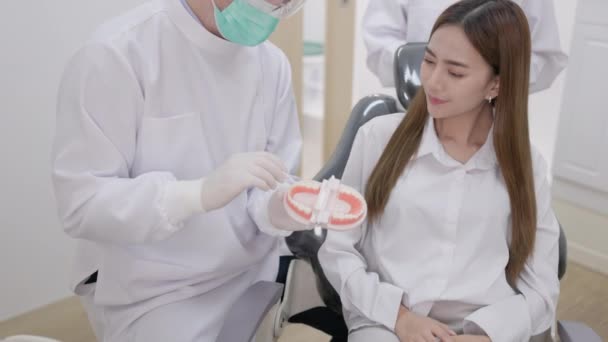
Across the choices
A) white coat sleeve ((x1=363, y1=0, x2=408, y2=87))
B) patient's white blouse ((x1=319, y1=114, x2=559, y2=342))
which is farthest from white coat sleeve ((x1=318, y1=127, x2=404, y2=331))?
white coat sleeve ((x1=363, y1=0, x2=408, y2=87))

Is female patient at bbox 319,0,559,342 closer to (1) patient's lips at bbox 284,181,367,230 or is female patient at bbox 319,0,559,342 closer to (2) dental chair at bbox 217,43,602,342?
(2) dental chair at bbox 217,43,602,342

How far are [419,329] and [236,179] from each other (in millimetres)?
475

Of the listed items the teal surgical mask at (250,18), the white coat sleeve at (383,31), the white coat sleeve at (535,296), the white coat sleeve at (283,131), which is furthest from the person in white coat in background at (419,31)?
the teal surgical mask at (250,18)

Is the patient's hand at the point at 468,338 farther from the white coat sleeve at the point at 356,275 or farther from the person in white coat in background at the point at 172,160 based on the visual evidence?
the person in white coat in background at the point at 172,160

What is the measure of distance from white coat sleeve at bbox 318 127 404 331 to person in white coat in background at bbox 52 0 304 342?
0.12 m

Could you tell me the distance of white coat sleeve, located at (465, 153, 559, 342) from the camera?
1249 mm

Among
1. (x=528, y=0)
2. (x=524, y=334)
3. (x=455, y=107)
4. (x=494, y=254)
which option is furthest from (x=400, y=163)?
(x=528, y=0)

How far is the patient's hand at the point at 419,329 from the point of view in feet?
4.01

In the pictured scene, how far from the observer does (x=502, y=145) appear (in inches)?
50.6

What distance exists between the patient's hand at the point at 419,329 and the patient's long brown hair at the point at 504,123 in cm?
21

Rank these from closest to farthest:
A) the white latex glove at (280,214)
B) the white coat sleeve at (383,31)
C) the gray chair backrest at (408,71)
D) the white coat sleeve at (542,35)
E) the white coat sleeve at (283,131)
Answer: the white latex glove at (280,214) < the white coat sleeve at (283,131) < the gray chair backrest at (408,71) < the white coat sleeve at (542,35) < the white coat sleeve at (383,31)

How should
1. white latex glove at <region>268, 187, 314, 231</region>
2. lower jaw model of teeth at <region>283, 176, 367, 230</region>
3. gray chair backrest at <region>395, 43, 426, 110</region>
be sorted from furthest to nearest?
gray chair backrest at <region>395, 43, 426, 110</region>, white latex glove at <region>268, 187, 314, 231</region>, lower jaw model of teeth at <region>283, 176, 367, 230</region>

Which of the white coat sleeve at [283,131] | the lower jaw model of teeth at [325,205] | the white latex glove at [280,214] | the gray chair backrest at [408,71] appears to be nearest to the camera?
the lower jaw model of teeth at [325,205]

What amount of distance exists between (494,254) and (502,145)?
0.22m
